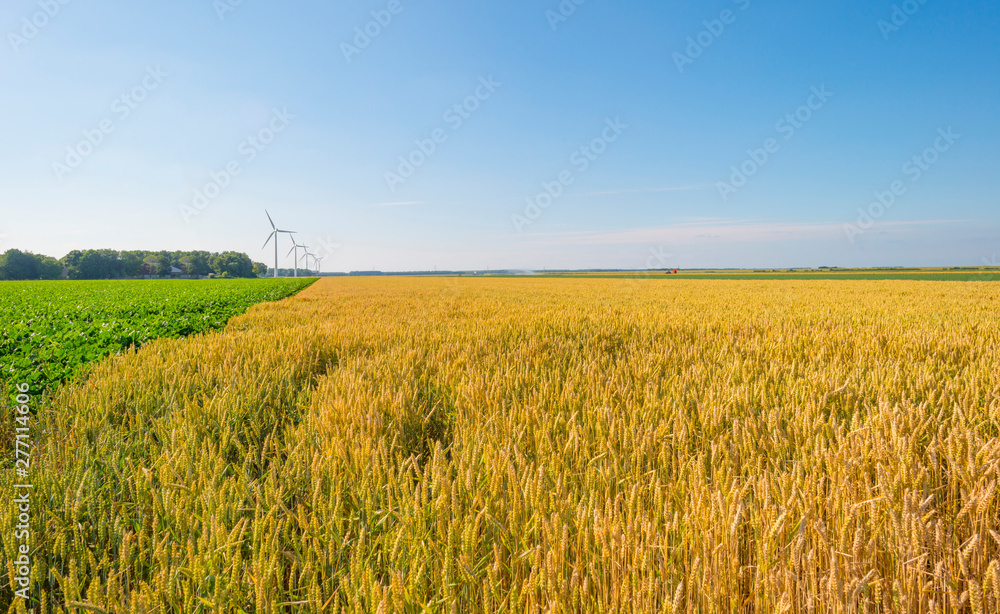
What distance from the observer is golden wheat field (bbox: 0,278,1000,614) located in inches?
50.7

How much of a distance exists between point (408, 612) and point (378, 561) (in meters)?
0.29

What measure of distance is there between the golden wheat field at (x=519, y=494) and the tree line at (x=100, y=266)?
449 feet

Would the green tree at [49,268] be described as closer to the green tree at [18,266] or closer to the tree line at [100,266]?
the tree line at [100,266]

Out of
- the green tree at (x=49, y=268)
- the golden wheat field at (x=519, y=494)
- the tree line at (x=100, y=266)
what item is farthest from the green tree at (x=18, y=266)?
the golden wheat field at (x=519, y=494)

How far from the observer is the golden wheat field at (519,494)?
129 cm

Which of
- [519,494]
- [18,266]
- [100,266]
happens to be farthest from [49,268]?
[519,494]

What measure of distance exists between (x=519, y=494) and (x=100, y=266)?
140892 mm

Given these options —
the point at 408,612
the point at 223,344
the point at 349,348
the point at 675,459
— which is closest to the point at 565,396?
the point at 675,459

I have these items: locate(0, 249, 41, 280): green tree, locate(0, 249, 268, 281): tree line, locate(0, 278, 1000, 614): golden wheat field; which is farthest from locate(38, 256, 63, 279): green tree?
locate(0, 278, 1000, 614): golden wheat field

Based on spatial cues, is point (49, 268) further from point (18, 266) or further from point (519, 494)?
point (519, 494)

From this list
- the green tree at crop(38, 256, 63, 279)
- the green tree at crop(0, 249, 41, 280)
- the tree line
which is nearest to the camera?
the green tree at crop(0, 249, 41, 280)

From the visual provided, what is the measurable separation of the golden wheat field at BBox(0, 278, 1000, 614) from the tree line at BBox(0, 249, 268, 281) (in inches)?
5389

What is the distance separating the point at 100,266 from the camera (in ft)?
340

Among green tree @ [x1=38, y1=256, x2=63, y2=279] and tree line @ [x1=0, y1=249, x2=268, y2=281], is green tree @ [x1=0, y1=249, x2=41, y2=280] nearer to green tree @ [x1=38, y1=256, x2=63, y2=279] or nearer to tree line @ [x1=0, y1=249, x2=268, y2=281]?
tree line @ [x1=0, y1=249, x2=268, y2=281]
